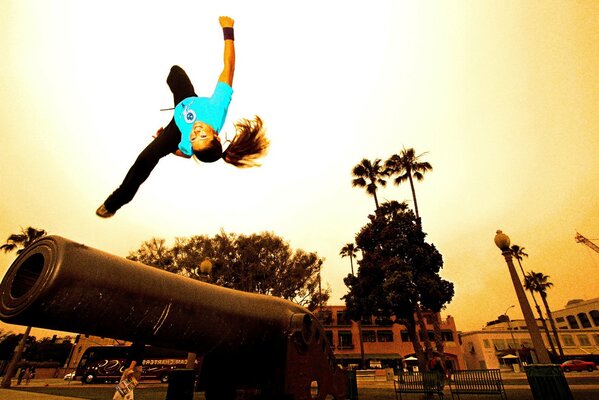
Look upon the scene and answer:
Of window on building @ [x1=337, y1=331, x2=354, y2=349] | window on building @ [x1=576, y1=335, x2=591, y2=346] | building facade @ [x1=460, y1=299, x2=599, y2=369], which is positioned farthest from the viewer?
window on building @ [x1=576, y1=335, x2=591, y2=346]

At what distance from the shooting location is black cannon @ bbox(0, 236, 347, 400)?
1600 mm

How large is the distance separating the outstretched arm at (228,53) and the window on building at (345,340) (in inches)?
2098

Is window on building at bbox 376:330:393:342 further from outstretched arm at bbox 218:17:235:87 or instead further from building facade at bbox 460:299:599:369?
outstretched arm at bbox 218:17:235:87

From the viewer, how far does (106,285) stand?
67.4 inches

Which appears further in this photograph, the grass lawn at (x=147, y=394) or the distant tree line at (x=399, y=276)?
the distant tree line at (x=399, y=276)

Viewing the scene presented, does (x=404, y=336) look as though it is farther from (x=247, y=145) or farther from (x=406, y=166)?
(x=247, y=145)

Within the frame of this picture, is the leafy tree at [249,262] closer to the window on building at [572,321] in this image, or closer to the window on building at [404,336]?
the window on building at [404,336]

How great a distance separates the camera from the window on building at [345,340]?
50.8m

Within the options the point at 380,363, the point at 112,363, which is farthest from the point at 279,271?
the point at 380,363

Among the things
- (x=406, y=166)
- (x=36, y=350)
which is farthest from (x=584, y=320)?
(x=36, y=350)

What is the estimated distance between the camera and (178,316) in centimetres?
203

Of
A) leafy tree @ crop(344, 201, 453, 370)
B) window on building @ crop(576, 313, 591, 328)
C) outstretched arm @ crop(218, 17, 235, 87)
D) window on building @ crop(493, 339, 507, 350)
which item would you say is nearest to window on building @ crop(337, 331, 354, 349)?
window on building @ crop(493, 339, 507, 350)

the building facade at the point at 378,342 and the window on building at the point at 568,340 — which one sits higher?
the window on building at the point at 568,340

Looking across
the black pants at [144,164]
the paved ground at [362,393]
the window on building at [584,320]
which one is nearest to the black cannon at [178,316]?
the black pants at [144,164]
